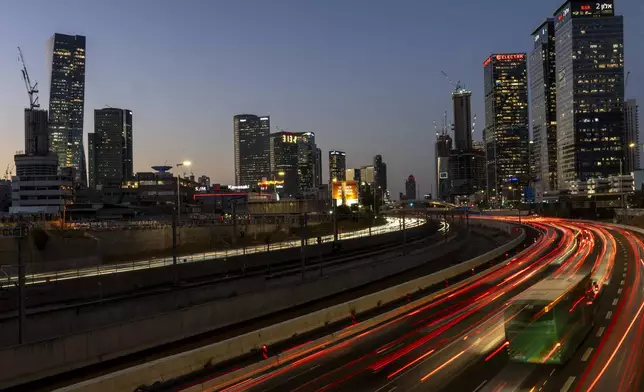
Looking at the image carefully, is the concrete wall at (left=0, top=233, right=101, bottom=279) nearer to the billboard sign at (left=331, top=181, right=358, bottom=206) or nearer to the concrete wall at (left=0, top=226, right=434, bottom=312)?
the concrete wall at (left=0, top=226, right=434, bottom=312)

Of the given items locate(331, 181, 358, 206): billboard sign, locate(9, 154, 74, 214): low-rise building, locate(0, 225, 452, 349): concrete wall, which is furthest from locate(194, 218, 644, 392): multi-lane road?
locate(9, 154, 74, 214): low-rise building

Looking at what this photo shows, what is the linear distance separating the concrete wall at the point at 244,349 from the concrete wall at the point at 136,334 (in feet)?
13.5

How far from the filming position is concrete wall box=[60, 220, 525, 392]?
1606 centimetres

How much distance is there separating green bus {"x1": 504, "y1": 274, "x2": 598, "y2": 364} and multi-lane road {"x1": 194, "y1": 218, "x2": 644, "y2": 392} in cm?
39

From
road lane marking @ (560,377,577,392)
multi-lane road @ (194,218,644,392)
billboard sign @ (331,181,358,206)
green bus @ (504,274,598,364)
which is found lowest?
multi-lane road @ (194,218,644,392)

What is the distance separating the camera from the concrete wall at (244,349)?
16.1 meters

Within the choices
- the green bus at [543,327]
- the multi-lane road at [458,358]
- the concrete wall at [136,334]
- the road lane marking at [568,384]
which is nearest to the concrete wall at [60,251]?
the concrete wall at [136,334]

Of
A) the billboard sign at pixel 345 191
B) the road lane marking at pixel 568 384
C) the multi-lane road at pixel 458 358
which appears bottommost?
the multi-lane road at pixel 458 358

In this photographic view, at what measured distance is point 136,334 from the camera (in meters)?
21.8

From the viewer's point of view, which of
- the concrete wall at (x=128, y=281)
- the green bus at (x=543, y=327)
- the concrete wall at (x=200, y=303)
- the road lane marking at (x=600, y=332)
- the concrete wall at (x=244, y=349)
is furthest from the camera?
the concrete wall at (x=128, y=281)

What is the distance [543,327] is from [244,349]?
34.8 ft

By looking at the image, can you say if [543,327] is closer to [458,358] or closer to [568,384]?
[568,384]

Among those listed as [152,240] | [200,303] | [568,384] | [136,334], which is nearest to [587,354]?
[568,384]

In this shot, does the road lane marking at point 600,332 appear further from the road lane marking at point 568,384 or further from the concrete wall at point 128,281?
the concrete wall at point 128,281
